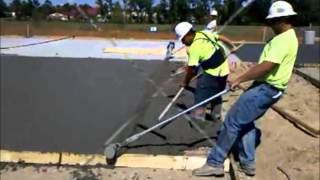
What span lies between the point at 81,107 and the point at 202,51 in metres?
2.14

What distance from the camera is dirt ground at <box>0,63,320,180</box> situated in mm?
4801

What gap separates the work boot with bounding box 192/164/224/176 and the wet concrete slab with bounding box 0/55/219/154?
0.70 m

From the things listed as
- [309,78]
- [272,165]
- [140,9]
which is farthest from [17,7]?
[272,165]

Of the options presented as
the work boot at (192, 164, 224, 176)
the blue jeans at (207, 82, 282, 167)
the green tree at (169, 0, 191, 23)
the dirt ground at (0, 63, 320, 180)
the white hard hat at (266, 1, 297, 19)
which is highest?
the white hard hat at (266, 1, 297, 19)

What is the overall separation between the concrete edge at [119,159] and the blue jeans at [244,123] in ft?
0.66

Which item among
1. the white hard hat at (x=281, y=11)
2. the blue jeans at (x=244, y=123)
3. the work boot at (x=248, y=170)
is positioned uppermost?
the white hard hat at (x=281, y=11)

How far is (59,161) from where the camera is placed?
5141mm

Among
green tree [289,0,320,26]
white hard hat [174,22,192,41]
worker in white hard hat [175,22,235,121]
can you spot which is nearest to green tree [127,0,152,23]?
green tree [289,0,320,26]

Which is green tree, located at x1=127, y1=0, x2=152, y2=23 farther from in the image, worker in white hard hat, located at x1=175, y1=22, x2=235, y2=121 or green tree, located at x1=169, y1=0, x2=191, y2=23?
worker in white hard hat, located at x1=175, y1=22, x2=235, y2=121

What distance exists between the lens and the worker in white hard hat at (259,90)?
4.41 m

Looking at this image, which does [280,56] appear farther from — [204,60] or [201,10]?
[201,10]

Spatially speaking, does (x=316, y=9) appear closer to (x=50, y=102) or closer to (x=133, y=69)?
(x=133, y=69)

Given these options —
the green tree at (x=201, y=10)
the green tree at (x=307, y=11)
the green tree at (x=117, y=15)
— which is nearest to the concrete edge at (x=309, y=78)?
the green tree at (x=307, y=11)

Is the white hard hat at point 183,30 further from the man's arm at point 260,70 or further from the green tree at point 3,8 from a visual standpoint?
the green tree at point 3,8
